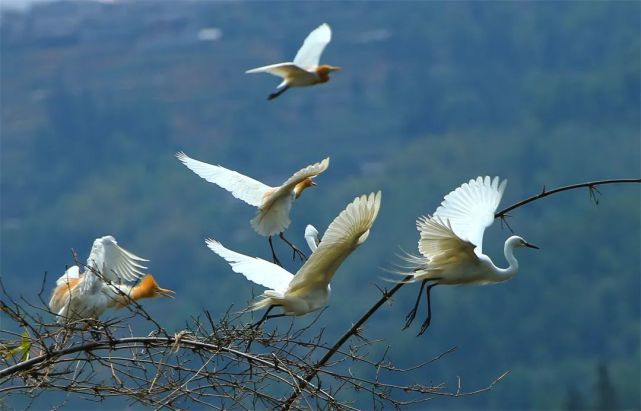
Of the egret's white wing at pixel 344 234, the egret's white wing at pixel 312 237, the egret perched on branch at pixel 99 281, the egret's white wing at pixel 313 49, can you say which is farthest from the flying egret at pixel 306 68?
the egret's white wing at pixel 344 234

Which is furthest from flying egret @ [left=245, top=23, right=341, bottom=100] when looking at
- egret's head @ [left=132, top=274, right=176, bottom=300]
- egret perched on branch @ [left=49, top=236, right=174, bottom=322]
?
egret perched on branch @ [left=49, top=236, right=174, bottom=322]

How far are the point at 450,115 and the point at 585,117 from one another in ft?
27.5

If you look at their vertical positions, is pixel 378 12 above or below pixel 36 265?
above

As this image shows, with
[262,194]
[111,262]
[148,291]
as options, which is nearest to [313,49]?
[262,194]

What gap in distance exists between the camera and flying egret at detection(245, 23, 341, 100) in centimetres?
993

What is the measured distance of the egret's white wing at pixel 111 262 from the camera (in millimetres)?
8234

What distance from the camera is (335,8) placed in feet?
359

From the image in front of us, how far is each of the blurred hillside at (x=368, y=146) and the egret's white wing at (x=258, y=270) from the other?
1813 inches

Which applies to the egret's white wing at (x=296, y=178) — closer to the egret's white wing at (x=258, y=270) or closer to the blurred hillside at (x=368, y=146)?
the egret's white wing at (x=258, y=270)

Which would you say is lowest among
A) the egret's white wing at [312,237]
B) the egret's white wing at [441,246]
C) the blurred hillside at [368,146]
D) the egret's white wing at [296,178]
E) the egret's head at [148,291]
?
the egret's white wing at [441,246]

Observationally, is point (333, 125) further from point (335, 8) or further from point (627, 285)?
point (627, 285)

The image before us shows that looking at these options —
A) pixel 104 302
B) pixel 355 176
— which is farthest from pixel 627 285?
pixel 104 302

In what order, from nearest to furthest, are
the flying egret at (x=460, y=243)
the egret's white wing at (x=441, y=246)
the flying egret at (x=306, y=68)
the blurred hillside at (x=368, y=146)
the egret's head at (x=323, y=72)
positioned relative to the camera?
the egret's white wing at (x=441, y=246), the flying egret at (x=460, y=243), the flying egret at (x=306, y=68), the egret's head at (x=323, y=72), the blurred hillside at (x=368, y=146)

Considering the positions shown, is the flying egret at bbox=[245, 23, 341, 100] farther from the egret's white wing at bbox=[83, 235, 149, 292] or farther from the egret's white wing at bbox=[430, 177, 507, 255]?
the egret's white wing at bbox=[430, 177, 507, 255]
